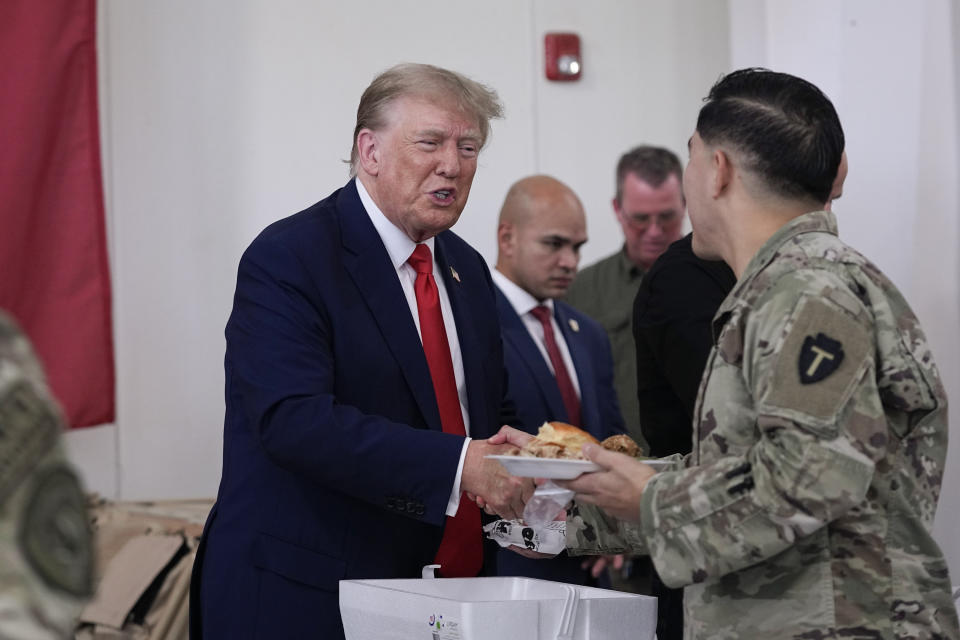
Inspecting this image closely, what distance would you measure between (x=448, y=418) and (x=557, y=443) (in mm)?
425

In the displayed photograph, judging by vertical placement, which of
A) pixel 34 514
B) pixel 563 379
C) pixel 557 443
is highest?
pixel 34 514

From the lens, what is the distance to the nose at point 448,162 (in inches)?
92.0

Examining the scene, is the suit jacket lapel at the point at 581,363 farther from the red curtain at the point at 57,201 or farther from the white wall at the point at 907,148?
the red curtain at the point at 57,201

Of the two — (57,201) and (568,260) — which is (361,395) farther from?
(57,201)

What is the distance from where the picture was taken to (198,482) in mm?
4070

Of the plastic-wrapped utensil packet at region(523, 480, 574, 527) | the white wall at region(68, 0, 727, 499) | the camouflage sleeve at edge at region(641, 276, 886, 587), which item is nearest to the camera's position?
the camouflage sleeve at edge at region(641, 276, 886, 587)

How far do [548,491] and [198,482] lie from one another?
249 cm

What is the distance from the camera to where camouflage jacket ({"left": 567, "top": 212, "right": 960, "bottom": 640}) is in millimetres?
1493

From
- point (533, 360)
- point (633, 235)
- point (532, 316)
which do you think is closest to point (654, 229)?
point (633, 235)

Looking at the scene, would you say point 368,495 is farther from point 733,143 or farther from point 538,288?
point 538,288

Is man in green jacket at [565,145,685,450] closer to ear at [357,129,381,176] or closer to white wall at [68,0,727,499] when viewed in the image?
white wall at [68,0,727,499]

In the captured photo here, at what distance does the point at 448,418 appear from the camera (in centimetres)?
228

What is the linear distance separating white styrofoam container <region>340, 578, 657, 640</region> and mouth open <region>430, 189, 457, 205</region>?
28.9 inches

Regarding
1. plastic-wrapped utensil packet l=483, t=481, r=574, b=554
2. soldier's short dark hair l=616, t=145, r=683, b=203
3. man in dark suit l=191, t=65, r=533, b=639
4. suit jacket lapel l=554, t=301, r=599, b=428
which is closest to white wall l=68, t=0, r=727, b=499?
soldier's short dark hair l=616, t=145, r=683, b=203
